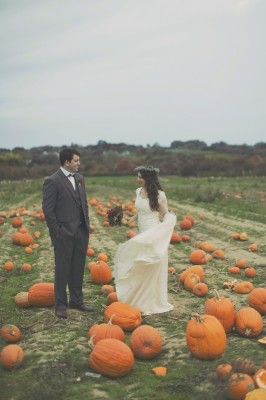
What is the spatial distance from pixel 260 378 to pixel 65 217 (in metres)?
3.79

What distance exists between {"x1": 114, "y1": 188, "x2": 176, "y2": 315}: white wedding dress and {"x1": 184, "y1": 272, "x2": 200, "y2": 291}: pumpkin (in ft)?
4.01

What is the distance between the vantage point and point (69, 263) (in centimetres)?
799

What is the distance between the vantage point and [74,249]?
8148 millimetres

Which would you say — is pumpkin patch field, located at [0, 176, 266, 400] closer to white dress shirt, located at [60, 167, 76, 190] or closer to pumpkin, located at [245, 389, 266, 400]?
pumpkin, located at [245, 389, 266, 400]

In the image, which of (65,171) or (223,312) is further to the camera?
(65,171)

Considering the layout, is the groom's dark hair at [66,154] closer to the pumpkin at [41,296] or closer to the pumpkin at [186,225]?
the pumpkin at [41,296]

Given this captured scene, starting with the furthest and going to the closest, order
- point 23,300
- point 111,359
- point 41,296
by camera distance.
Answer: point 23,300, point 41,296, point 111,359

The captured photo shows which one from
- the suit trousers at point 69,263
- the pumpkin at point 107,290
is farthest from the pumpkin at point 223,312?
the pumpkin at point 107,290

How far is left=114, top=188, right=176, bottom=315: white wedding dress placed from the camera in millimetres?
8133

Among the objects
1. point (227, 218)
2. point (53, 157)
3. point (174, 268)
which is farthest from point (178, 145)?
point (174, 268)

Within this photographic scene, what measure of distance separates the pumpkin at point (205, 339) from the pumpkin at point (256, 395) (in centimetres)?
123

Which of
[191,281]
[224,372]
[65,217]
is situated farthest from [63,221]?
[224,372]

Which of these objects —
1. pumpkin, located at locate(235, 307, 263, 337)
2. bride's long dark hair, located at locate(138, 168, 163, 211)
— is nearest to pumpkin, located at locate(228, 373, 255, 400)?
pumpkin, located at locate(235, 307, 263, 337)

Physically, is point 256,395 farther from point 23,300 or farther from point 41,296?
point 23,300
